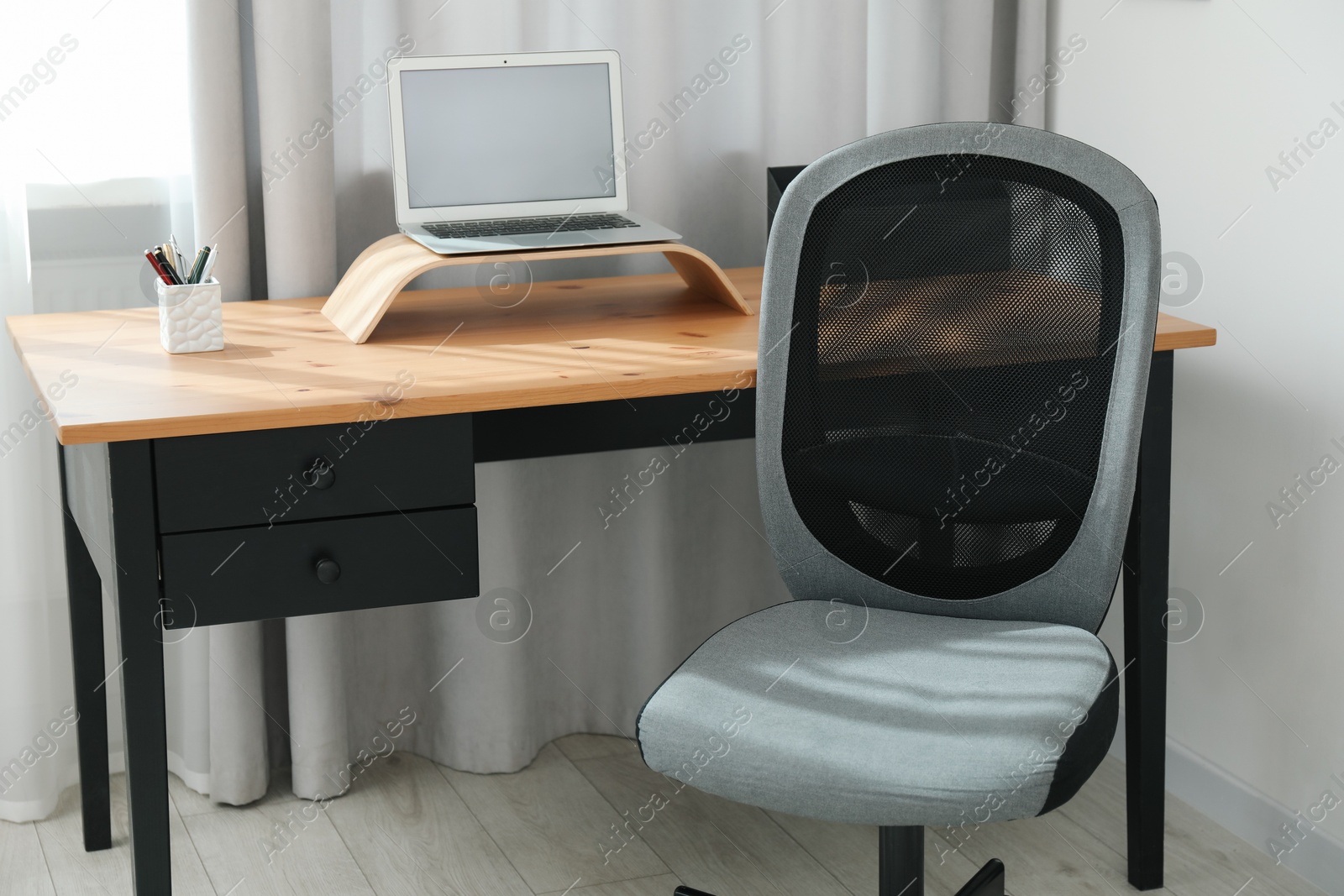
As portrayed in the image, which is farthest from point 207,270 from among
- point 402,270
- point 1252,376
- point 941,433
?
point 1252,376

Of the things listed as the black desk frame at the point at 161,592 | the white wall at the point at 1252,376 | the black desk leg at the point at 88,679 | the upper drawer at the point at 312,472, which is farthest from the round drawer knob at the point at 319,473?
the white wall at the point at 1252,376

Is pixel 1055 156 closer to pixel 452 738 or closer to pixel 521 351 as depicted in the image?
pixel 521 351

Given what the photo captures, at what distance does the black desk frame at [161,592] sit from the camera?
4.33 ft

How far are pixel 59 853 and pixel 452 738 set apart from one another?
0.59m

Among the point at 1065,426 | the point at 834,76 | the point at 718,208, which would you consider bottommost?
the point at 1065,426

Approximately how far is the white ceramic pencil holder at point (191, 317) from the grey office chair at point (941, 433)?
2.10 ft

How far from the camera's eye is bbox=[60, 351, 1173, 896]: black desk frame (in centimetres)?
132

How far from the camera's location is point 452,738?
86.0 inches

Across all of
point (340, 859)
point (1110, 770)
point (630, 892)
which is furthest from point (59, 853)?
point (1110, 770)

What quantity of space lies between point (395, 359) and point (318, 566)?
280mm

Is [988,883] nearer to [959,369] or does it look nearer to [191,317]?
[959,369]

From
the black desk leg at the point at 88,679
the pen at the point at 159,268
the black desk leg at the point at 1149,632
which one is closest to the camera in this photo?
the pen at the point at 159,268

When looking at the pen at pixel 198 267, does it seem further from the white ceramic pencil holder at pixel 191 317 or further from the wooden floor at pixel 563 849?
the wooden floor at pixel 563 849

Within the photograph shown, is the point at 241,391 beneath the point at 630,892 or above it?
above
